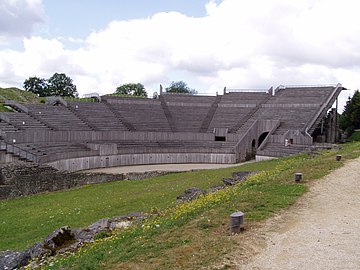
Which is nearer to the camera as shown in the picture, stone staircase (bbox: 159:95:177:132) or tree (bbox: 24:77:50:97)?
stone staircase (bbox: 159:95:177:132)

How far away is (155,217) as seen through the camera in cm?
1335

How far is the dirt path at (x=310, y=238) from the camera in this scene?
8.03 meters

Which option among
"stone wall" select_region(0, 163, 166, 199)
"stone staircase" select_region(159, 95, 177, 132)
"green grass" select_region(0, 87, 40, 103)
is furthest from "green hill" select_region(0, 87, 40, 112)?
"stone wall" select_region(0, 163, 166, 199)

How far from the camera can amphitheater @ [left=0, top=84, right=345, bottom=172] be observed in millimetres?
36188

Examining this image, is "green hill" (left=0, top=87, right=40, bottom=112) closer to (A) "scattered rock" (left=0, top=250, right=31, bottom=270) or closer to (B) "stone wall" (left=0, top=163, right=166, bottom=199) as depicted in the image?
(B) "stone wall" (left=0, top=163, right=166, bottom=199)

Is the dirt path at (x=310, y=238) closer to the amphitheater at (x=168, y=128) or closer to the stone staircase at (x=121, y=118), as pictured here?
the amphitheater at (x=168, y=128)

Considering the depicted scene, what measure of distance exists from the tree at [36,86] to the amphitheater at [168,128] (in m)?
31.4

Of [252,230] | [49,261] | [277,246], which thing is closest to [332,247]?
[277,246]

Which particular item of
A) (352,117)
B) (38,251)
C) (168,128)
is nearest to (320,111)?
(352,117)

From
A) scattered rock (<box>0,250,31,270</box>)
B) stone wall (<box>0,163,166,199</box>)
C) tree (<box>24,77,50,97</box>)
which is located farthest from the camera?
tree (<box>24,77,50,97</box>)

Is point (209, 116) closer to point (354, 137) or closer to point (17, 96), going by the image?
point (354, 137)

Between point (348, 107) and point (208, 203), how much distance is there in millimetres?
56805

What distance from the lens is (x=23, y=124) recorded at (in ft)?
122

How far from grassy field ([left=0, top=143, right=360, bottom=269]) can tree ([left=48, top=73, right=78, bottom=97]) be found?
197 ft
